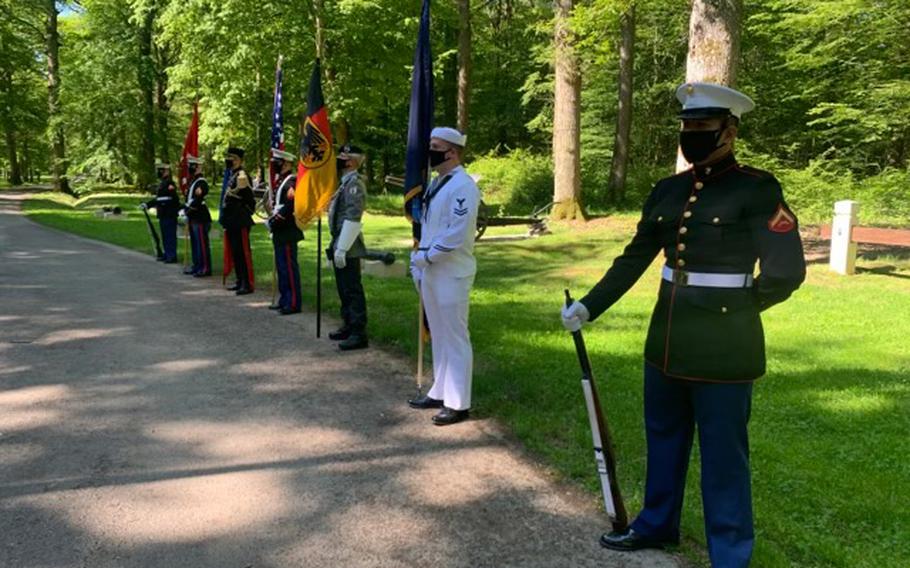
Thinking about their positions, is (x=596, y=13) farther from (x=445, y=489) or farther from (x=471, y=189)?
(x=445, y=489)

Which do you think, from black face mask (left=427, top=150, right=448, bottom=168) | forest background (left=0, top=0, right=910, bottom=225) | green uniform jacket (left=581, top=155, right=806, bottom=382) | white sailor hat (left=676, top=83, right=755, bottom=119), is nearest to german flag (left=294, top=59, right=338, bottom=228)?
black face mask (left=427, top=150, right=448, bottom=168)

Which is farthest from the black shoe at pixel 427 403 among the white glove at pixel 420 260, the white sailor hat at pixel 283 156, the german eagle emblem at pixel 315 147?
the white sailor hat at pixel 283 156

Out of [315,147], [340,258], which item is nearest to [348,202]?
[340,258]

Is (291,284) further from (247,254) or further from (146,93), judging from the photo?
(146,93)

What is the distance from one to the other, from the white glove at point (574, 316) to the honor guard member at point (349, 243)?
14.0 ft

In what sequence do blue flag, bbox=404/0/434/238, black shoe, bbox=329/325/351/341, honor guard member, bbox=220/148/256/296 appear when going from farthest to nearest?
honor guard member, bbox=220/148/256/296
black shoe, bbox=329/325/351/341
blue flag, bbox=404/0/434/238

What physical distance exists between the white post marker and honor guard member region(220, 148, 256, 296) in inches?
386

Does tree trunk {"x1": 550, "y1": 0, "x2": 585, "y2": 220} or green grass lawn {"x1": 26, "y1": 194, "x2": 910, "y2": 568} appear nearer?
green grass lawn {"x1": 26, "y1": 194, "x2": 910, "y2": 568}

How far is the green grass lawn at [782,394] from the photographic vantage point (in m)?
3.84

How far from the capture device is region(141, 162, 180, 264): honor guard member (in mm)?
14398

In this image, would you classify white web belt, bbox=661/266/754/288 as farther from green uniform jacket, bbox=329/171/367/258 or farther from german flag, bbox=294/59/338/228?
german flag, bbox=294/59/338/228

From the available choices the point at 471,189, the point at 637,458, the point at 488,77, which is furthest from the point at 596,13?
the point at 488,77

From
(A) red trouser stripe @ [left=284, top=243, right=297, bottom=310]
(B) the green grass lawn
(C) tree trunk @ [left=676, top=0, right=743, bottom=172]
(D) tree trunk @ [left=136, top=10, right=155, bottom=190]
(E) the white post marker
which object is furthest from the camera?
(D) tree trunk @ [left=136, top=10, right=155, bottom=190]

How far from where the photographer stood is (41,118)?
42.8 metres
